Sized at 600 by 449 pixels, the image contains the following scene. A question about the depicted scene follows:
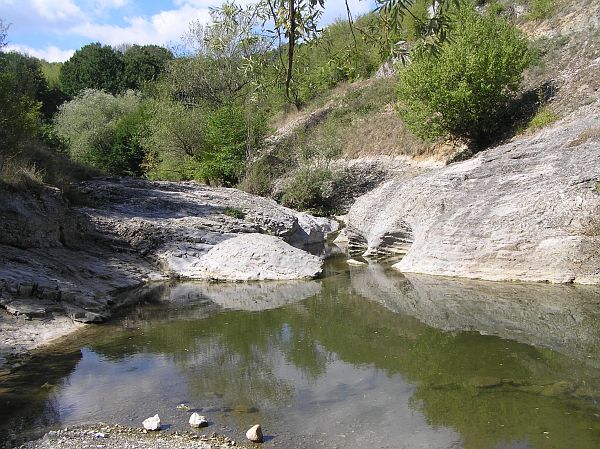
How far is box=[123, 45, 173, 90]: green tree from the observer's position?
72000 millimetres

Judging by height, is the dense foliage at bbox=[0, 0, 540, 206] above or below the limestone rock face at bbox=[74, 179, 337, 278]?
above

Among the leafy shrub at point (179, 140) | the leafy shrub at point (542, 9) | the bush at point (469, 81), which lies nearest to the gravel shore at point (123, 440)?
the bush at point (469, 81)

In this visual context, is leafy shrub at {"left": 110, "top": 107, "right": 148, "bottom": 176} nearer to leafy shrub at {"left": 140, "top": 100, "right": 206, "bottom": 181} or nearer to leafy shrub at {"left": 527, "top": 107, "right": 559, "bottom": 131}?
leafy shrub at {"left": 140, "top": 100, "right": 206, "bottom": 181}

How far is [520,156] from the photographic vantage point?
55.9 feet

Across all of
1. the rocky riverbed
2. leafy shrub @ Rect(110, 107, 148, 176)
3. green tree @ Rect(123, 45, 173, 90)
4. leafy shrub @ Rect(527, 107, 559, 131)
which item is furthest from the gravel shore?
green tree @ Rect(123, 45, 173, 90)

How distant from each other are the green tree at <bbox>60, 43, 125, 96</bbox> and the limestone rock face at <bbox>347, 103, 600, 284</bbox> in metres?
61.6

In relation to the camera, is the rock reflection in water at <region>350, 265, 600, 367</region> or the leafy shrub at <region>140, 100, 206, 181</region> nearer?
the rock reflection in water at <region>350, 265, 600, 367</region>

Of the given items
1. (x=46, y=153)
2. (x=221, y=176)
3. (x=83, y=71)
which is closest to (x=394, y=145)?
(x=221, y=176)

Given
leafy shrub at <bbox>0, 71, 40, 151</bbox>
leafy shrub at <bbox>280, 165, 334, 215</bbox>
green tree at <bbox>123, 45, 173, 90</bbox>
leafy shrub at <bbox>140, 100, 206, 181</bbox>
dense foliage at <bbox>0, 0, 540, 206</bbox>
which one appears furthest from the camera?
green tree at <bbox>123, 45, 173, 90</bbox>

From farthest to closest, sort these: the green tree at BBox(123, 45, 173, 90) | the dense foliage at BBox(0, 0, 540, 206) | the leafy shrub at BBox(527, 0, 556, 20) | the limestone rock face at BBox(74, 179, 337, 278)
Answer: the green tree at BBox(123, 45, 173, 90)
the leafy shrub at BBox(527, 0, 556, 20)
the limestone rock face at BBox(74, 179, 337, 278)
the dense foliage at BBox(0, 0, 540, 206)

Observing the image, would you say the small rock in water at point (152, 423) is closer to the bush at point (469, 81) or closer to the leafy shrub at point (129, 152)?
the bush at point (469, 81)

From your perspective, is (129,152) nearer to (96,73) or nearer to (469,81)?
(469,81)

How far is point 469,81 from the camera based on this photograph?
25.8 m

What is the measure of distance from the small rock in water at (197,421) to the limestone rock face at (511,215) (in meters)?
9.95
